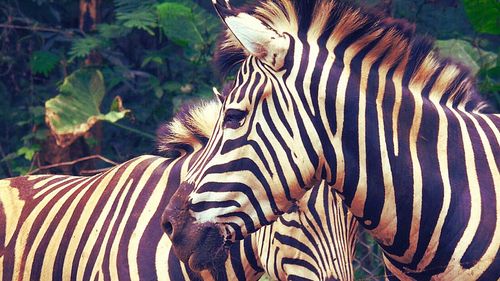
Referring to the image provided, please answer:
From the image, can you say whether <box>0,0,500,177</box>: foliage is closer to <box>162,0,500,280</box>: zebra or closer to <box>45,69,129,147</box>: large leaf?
<box>45,69,129,147</box>: large leaf

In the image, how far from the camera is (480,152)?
3.95m

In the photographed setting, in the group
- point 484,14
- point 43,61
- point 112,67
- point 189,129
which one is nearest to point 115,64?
point 112,67

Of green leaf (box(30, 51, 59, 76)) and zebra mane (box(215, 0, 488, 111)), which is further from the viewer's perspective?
green leaf (box(30, 51, 59, 76))

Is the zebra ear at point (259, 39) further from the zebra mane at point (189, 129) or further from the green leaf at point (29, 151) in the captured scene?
the green leaf at point (29, 151)

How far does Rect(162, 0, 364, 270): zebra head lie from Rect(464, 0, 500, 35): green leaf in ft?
11.5

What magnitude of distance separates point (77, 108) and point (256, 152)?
4.62 meters

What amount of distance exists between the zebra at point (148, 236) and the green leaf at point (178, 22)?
3120 millimetres

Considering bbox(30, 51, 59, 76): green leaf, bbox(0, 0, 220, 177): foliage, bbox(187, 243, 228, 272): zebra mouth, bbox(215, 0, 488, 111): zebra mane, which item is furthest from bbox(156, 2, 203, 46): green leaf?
bbox(187, 243, 228, 272): zebra mouth

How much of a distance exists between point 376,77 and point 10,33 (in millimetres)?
6734

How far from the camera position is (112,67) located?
9.29 metres

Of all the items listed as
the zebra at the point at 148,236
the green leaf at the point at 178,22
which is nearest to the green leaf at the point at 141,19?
the green leaf at the point at 178,22

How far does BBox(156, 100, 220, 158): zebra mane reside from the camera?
16.0 ft

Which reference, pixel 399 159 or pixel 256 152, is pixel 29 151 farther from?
pixel 399 159

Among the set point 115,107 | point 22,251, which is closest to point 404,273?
point 22,251
